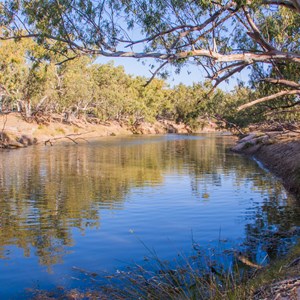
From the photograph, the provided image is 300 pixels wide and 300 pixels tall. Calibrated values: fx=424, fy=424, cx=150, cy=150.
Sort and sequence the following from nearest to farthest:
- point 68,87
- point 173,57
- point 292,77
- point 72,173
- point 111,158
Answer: point 173,57, point 292,77, point 72,173, point 111,158, point 68,87

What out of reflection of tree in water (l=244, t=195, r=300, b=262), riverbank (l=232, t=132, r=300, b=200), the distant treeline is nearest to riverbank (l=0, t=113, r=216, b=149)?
the distant treeline

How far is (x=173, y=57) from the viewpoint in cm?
952

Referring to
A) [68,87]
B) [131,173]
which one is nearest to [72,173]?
[131,173]

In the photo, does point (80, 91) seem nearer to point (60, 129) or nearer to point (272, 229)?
point (60, 129)

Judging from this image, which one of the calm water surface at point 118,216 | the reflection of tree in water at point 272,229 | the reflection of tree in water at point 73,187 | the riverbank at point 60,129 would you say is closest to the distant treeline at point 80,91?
the riverbank at point 60,129

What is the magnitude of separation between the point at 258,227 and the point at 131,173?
47.1 feet

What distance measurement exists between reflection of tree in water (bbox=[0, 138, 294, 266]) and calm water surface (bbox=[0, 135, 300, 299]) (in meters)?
0.04

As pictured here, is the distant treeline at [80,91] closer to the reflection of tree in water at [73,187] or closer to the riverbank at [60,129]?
the riverbank at [60,129]

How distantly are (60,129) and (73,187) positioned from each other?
41.7 m

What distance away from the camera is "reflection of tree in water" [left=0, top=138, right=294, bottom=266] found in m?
12.7

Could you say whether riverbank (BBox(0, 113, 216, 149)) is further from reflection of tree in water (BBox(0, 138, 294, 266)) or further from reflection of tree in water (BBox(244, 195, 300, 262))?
reflection of tree in water (BBox(244, 195, 300, 262))

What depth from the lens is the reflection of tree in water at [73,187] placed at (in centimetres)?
1272

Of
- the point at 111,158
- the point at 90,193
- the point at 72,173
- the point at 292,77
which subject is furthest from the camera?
the point at 111,158

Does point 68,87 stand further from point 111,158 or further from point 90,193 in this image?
point 90,193
